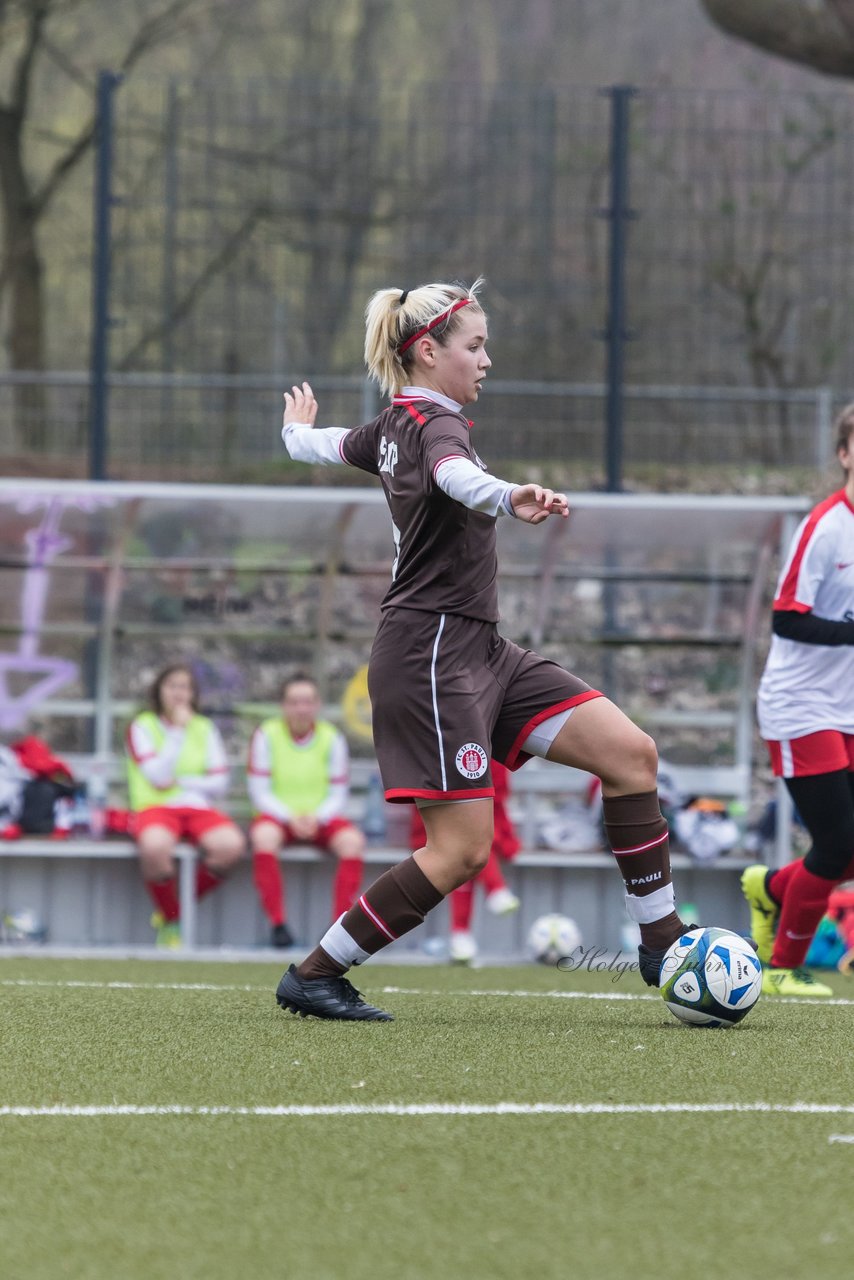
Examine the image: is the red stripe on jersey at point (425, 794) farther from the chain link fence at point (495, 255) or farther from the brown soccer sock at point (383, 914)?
the chain link fence at point (495, 255)

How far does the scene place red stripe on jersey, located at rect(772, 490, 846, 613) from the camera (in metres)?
5.75

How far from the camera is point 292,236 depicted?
1023 centimetres

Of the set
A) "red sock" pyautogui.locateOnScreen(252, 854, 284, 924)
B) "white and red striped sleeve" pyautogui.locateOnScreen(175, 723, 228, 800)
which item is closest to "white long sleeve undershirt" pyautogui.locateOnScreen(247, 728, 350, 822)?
"white and red striped sleeve" pyautogui.locateOnScreen(175, 723, 228, 800)

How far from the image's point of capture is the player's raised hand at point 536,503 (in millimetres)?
3979

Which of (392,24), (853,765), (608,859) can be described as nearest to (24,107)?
(392,24)

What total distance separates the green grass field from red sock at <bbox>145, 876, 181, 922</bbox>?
397cm

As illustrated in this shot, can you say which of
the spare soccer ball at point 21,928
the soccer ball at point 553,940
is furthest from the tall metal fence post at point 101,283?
the soccer ball at point 553,940

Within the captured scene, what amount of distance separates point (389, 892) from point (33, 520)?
18.0ft

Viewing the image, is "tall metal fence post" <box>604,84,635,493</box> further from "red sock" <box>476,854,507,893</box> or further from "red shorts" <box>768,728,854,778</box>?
"red shorts" <box>768,728,854,778</box>

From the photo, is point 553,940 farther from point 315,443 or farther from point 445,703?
point 445,703

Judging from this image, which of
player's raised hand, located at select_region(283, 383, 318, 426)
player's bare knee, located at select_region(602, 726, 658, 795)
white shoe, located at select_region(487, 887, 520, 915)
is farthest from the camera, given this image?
white shoe, located at select_region(487, 887, 520, 915)

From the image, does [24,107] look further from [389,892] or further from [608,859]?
[389,892]

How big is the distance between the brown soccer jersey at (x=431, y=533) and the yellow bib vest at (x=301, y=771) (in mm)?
4521

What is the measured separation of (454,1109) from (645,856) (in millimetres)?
1303
